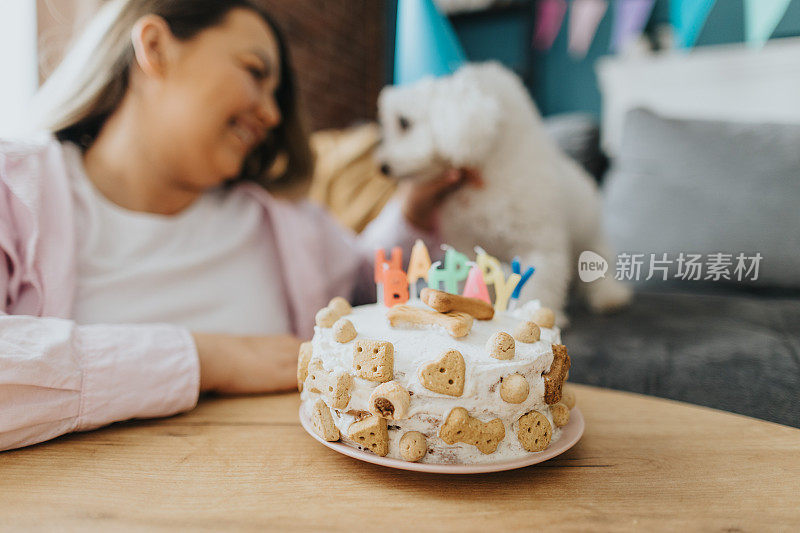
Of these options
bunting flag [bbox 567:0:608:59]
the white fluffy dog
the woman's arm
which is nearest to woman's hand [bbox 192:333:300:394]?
the woman's arm

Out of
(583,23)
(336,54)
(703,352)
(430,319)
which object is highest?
(583,23)

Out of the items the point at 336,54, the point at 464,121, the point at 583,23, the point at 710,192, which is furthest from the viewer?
the point at 336,54

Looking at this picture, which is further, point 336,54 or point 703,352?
point 336,54

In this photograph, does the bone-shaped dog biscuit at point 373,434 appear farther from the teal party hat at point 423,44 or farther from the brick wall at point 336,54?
the brick wall at point 336,54

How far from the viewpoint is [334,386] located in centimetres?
50

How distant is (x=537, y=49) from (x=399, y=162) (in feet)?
6.49

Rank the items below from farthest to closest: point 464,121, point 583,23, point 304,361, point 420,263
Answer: point 583,23
point 464,121
point 420,263
point 304,361

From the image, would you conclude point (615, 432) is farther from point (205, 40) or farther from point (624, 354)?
point (205, 40)

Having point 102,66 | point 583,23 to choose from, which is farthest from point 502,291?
point 583,23

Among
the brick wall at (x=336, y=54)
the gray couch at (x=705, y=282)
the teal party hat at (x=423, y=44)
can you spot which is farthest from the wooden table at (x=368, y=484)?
the brick wall at (x=336, y=54)

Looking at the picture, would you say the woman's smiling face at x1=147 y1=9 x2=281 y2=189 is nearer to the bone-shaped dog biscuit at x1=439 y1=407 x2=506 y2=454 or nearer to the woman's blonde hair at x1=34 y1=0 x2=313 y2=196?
the woman's blonde hair at x1=34 y1=0 x2=313 y2=196

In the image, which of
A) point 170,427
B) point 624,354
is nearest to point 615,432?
point 624,354

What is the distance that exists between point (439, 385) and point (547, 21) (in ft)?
9.09

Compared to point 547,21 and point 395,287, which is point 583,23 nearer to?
point 547,21
